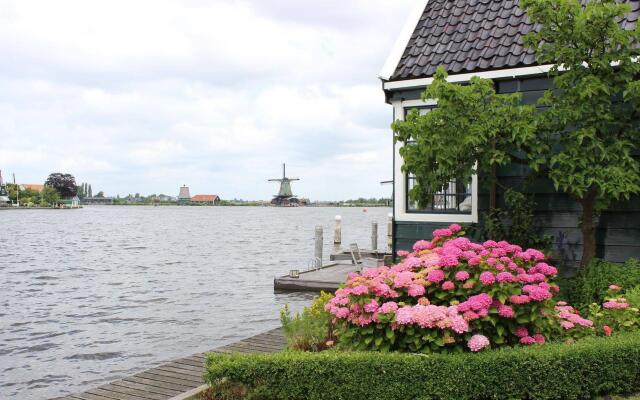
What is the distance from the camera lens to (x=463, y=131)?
9.08 meters

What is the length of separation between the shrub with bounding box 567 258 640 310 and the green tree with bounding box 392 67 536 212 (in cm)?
210

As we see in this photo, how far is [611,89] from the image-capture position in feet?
29.5

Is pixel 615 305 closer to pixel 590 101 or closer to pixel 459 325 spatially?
pixel 459 325

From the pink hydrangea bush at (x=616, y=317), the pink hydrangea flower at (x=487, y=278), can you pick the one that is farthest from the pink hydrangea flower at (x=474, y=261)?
the pink hydrangea bush at (x=616, y=317)

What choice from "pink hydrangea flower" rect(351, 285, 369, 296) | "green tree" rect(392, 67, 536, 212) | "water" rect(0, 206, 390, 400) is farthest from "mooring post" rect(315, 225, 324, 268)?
"pink hydrangea flower" rect(351, 285, 369, 296)

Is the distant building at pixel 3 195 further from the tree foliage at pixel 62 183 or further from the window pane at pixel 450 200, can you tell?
the window pane at pixel 450 200

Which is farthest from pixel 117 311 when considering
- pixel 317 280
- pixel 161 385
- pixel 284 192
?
pixel 284 192

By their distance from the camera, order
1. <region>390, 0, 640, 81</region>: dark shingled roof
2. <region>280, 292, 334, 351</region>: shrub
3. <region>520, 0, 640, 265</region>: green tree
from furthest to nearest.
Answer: <region>390, 0, 640, 81</region>: dark shingled roof, <region>520, 0, 640, 265</region>: green tree, <region>280, 292, 334, 351</region>: shrub

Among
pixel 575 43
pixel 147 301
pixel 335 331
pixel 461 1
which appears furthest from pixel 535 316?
pixel 147 301

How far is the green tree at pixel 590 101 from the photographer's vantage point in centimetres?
871

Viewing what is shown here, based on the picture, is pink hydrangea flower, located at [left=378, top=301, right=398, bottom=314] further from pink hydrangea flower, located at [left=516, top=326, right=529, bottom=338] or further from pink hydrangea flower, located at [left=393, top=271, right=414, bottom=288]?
pink hydrangea flower, located at [left=516, top=326, right=529, bottom=338]

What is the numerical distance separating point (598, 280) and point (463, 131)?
3118 millimetres

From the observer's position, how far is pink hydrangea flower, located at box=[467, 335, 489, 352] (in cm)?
640

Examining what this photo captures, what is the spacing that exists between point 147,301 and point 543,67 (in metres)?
17.7
